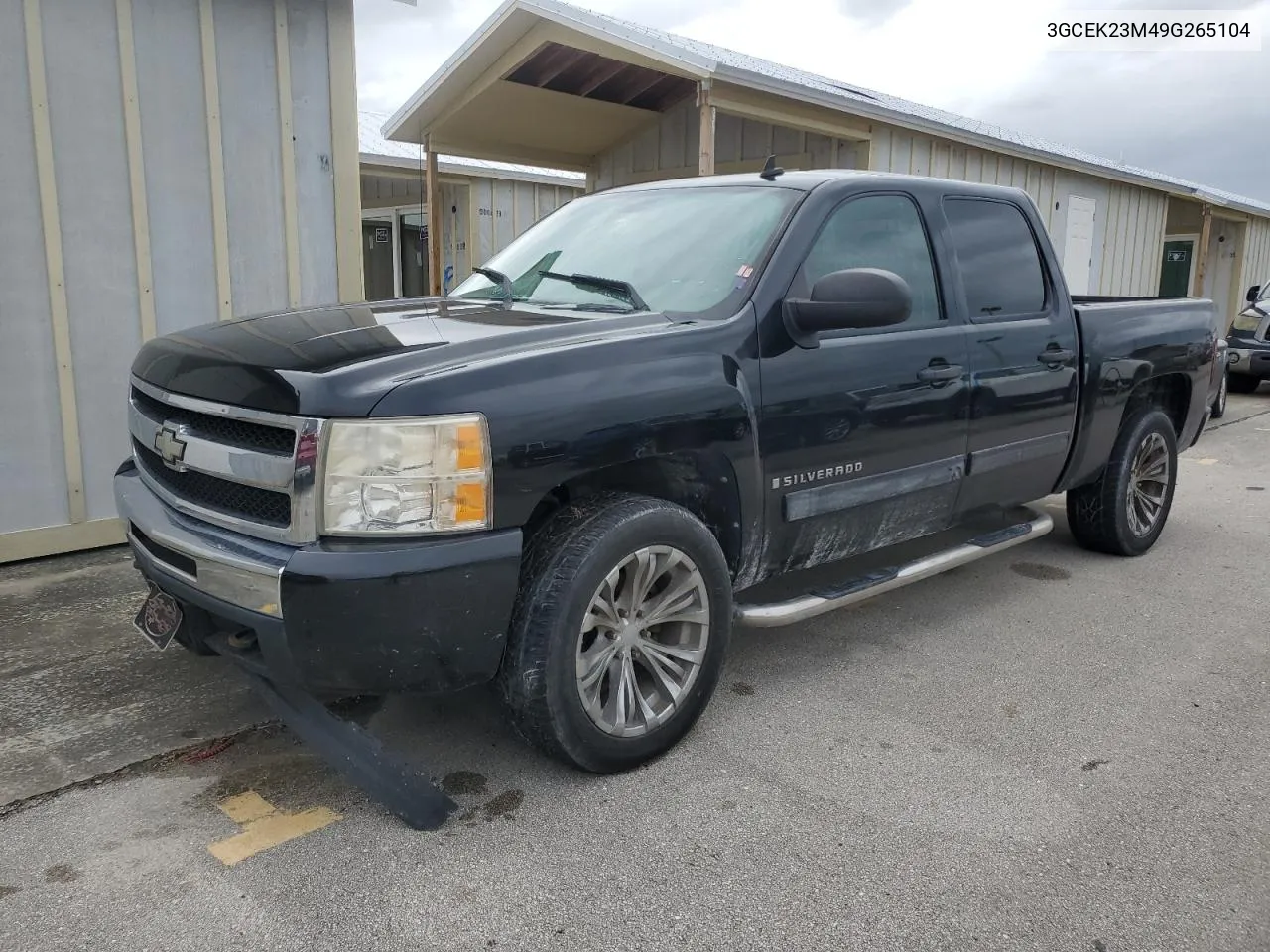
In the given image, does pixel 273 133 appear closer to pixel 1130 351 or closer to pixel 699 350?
pixel 699 350

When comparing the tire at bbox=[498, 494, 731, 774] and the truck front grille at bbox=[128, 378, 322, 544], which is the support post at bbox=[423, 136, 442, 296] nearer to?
the truck front grille at bbox=[128, 378, 322, 544]

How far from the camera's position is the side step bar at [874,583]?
3.44 m

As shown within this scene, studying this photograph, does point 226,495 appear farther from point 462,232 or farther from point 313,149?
point 462,232

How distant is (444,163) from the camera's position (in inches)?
543

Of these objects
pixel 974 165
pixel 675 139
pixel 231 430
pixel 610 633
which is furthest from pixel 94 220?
pixel 974 165

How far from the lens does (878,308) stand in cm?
328

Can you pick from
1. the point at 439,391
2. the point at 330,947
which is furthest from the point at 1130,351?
the point at 330,947

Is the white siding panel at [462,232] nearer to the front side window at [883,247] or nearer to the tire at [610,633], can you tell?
the front side window at [883,247]

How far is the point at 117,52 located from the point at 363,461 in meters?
3.97

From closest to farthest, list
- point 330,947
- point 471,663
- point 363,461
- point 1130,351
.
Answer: point 330,947 < point 363,461 < point 471,663 < point 1130,351

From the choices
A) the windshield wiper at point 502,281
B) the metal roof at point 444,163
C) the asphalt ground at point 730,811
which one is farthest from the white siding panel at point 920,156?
the windshield wiper at point 502,281

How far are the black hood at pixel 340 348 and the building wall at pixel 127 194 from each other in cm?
224

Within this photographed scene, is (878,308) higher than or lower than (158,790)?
higher

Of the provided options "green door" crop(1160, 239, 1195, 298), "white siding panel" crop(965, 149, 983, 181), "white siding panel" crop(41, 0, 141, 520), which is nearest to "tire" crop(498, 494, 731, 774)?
"white siding panel" crop(41, 0, 141, 520)
